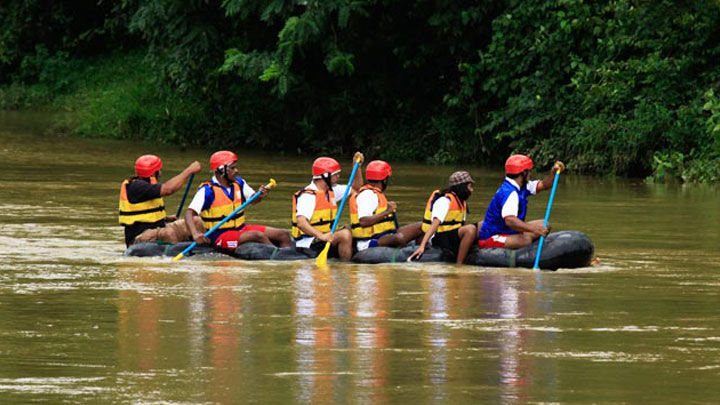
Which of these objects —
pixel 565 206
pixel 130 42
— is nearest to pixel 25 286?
pixel 565 206

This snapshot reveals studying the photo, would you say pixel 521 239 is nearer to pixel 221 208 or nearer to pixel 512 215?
pixel 512 215

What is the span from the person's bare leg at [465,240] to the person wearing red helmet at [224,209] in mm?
1944

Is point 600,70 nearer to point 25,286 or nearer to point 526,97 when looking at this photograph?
point 526,97

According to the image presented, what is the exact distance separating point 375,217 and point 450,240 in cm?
79

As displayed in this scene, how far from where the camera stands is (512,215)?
15.8m

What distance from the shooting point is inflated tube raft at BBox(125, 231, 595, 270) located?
51.5 feet

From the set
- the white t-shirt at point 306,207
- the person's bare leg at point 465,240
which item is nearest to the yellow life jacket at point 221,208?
the white t-shirt at point 306,207

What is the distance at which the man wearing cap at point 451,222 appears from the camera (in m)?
16.1

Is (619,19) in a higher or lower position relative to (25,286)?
higher

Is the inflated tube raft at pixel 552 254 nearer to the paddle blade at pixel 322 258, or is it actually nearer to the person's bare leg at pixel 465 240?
the person's bare leg at pixel 465 240

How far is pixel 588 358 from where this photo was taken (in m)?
10.9

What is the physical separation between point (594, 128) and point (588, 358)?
657 inches

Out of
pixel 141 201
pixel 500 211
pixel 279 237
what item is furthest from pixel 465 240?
pixel 141 201

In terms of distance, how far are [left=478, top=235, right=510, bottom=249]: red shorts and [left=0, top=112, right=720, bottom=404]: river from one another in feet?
1.62
